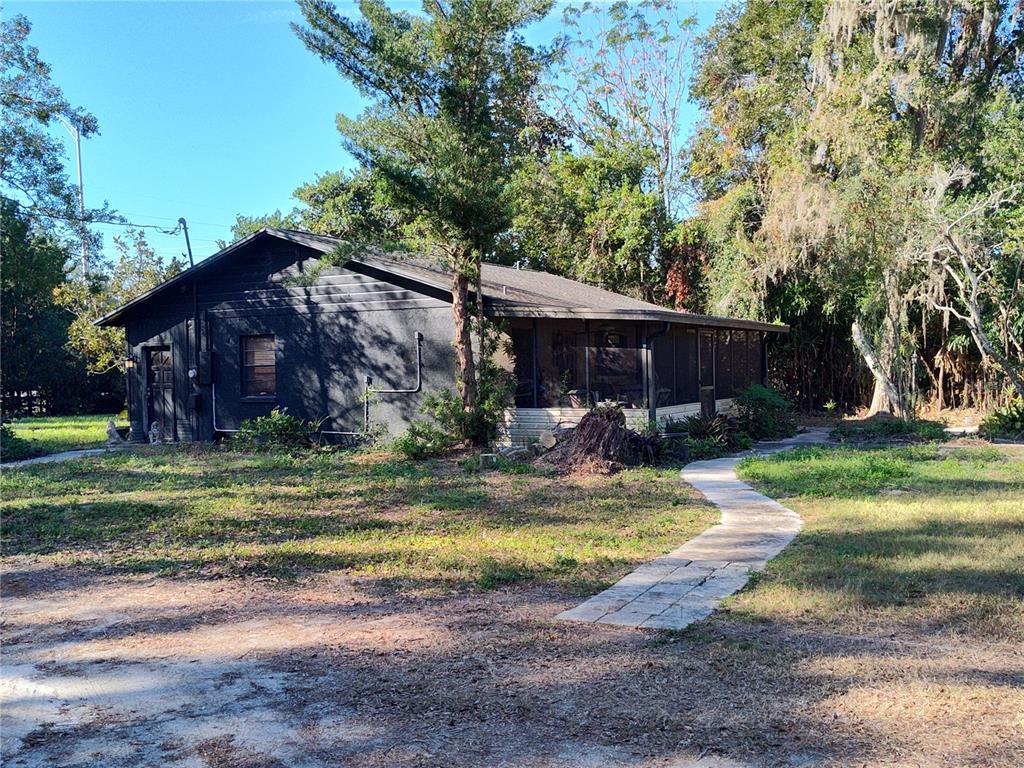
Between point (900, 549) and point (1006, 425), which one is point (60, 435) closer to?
point (900, 549)

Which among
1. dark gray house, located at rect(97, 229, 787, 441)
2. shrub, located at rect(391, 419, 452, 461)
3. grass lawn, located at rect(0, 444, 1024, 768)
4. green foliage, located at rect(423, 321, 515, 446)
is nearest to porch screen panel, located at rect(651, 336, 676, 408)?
dark gray house, located at rect(97, 229, 787, 441)

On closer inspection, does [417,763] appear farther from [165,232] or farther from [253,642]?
[165,232]

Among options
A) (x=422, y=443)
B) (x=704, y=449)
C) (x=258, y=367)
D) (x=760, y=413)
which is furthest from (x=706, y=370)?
(x=258, y=367)

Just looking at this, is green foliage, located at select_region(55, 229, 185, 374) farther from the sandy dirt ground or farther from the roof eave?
the sandy dirt ground

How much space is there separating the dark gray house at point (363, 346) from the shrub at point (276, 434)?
0.35 m

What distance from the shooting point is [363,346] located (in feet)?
52.6

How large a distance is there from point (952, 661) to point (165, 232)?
3056cm

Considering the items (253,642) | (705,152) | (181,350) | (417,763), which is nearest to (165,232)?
(181,350)

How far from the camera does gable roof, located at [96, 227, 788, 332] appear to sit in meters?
14.1

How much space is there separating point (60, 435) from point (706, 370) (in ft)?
50.7

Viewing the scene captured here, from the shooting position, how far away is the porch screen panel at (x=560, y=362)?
14930 mm

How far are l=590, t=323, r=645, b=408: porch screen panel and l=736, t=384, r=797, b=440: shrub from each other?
345cm

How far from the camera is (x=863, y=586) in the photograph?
5.95 m

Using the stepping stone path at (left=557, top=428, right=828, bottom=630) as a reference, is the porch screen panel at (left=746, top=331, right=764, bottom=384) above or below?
above
